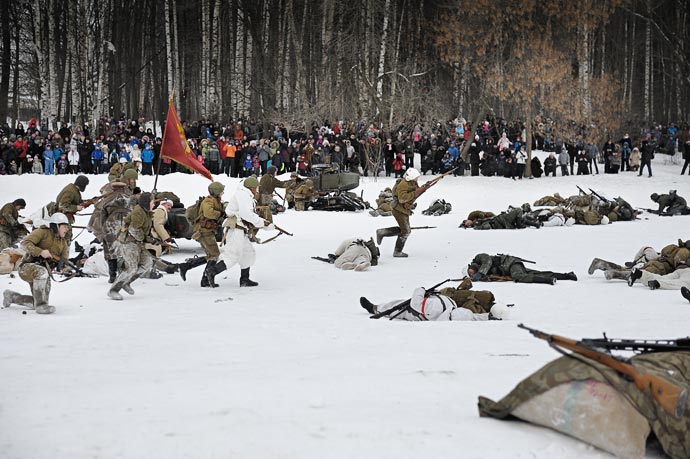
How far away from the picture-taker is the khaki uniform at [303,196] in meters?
22.4

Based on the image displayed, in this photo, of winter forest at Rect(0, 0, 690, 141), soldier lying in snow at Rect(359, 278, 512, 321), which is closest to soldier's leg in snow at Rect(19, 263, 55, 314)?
soldier lying in snow at Rect(359, 278, 512, 321)

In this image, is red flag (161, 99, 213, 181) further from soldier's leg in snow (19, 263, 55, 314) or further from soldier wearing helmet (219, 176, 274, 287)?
soldier's leg in snow (19, 263, 55, 314)

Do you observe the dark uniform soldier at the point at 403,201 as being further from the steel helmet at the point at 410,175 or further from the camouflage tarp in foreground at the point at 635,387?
the camouflage tarp in foreground at the point at 635,387

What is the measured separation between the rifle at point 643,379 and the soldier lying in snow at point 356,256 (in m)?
8.94

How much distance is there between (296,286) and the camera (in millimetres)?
12008

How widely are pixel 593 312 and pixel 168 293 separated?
545cm

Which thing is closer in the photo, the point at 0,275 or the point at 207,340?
the point at 207,340

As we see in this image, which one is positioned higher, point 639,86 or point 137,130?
point 639,86

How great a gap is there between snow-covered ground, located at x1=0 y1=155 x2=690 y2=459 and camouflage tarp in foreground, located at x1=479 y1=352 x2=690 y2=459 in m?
0.16

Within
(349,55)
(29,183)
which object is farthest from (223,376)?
(349,55)

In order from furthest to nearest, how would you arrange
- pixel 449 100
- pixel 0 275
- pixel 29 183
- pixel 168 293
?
1. pixel 449 100
2. pixel 29 183
3. pixel 0 275
4. pixel 168 293

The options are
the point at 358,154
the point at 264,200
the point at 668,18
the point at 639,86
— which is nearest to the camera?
the point at 264,200

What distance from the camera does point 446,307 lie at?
29.3ft

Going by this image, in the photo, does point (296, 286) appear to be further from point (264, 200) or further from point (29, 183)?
point (29, 183)
